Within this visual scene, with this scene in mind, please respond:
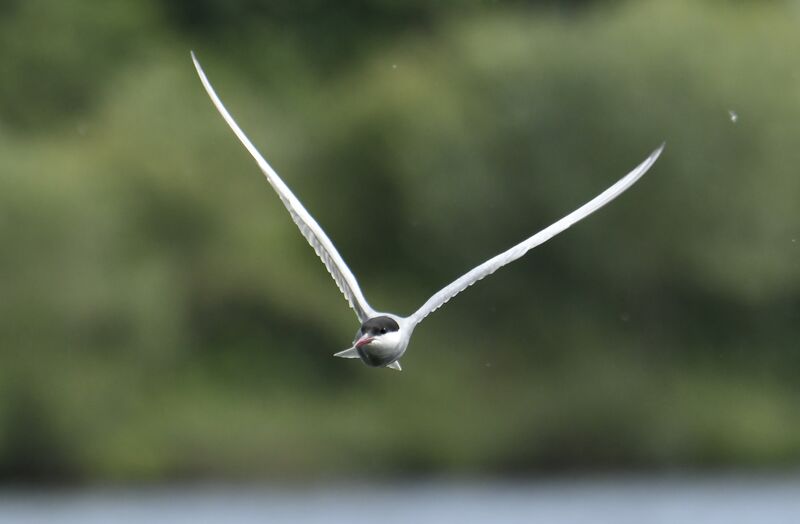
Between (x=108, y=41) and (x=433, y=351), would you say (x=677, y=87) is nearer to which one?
(x=433, y=351)

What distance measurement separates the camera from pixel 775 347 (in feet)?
57.4

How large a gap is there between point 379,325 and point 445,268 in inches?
433

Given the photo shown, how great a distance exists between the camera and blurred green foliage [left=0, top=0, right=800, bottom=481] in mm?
16453

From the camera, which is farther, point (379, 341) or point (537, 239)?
point (537, 239)

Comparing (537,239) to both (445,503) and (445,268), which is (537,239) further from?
(445,268)

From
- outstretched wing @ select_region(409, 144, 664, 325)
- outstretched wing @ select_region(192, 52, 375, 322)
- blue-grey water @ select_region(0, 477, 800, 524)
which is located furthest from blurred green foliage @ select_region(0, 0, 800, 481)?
outstretched wing @ select_region(409, 144, 664, 325)

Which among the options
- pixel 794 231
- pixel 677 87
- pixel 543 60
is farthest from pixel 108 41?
pixel 794 231

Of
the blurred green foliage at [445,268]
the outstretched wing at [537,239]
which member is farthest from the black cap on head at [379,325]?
the blurred green foliage at [445,268]

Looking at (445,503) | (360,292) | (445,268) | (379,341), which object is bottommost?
(379,341)

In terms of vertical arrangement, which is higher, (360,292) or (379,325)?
(360,292)

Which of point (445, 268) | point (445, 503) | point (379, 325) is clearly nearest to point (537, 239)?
point (379, 325)

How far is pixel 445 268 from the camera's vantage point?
56.6ft

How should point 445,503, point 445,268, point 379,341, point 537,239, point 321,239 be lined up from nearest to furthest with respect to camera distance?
point 379,341 → point 537,239 → point 321,239 → point 445,503 → point 445,268

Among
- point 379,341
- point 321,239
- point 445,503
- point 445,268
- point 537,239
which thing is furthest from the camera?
point 445,268
